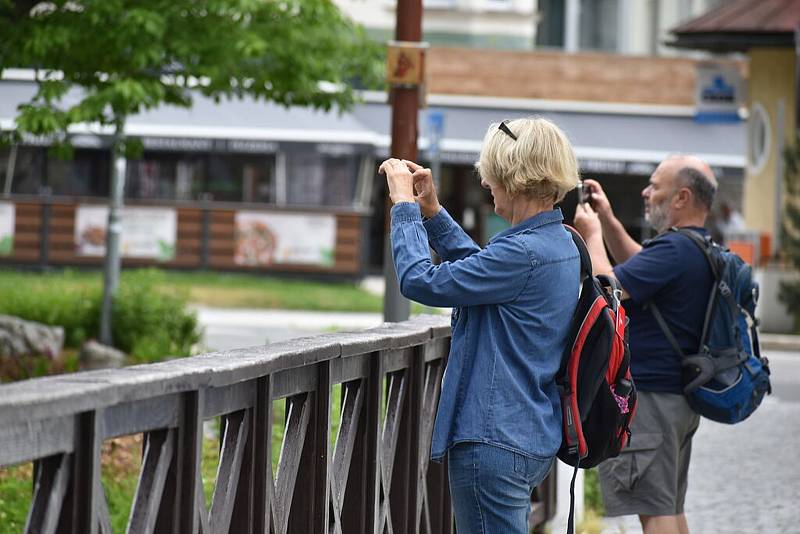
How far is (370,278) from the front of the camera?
32281 mm

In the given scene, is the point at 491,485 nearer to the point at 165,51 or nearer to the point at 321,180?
the point at 165,51

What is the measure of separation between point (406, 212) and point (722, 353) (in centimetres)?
205

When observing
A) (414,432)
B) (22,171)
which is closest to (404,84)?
(414,432)

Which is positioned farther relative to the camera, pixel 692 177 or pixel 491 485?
pixel 692 177

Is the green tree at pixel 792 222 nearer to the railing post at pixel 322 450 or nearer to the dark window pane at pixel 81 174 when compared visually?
the dark window pane at pixel 81 174

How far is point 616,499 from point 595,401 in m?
1.72

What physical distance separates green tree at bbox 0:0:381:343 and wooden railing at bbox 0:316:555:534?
5.62 m

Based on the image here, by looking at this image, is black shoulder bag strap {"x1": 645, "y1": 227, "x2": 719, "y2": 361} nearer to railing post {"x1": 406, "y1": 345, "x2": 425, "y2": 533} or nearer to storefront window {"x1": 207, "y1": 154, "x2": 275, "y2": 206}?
railing post {"x1": 406, "y1": 345, "x2": 425, "y2": 533}

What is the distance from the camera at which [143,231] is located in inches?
1151

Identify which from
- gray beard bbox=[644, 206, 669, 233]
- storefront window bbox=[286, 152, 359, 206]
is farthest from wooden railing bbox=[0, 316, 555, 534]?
storefront window bbox=[286, 152, 359, 206]

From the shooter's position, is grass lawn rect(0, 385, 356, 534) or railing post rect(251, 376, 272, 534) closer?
railing post rect(251, 376, 272, 534)

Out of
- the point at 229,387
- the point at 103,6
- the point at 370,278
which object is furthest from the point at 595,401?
the point at 370,278

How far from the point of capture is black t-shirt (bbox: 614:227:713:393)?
5.61 m

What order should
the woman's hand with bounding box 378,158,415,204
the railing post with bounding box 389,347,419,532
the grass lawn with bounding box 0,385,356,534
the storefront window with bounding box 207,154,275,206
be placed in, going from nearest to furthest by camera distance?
the woman's hand with bounding box 378,158,415,204 → the railing post with bounding box 389,347,419,532 → the grass lawn with bounding box 0,385,356,534 → the storefront window with bounding box 207,154,275,206
